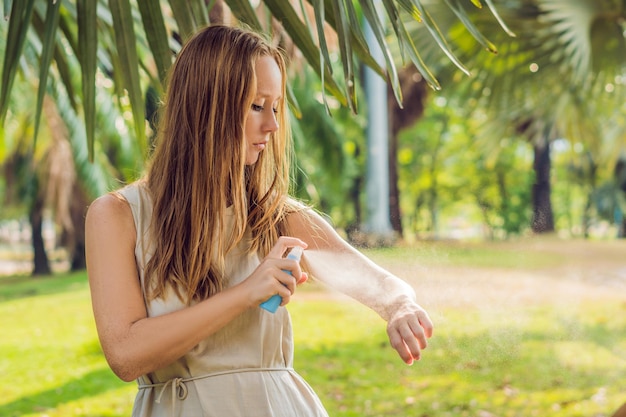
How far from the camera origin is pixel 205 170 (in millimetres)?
1470

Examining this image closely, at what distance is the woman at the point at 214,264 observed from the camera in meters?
1.33

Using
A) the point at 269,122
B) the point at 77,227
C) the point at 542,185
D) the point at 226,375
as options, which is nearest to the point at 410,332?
the point at 226,375

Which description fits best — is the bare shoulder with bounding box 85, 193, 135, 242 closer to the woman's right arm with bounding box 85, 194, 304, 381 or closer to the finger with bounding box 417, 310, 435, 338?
the woman's right arm with bounding box 85, 194, 304, 381

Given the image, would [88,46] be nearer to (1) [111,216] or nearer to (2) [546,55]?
(1) [111,216]

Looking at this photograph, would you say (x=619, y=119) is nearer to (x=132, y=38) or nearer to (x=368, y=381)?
(x=368, y=381)

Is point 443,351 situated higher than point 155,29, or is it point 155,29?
point 155,29

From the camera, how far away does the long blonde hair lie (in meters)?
1.41

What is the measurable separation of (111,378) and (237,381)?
5.72 metres

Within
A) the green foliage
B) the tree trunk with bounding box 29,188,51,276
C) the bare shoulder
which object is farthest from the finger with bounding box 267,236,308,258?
the green foliage

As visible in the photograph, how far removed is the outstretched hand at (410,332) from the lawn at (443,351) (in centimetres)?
170

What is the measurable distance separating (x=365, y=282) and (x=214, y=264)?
0.85ft

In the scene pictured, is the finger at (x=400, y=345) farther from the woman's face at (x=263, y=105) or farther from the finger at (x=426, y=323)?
the woman's face at (x=263, y=105)

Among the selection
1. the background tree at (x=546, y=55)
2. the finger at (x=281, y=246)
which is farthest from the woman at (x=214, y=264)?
A: the background tree at (x=546, y=55)

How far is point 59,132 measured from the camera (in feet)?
36.4
